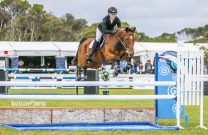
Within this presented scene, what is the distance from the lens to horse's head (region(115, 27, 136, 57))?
9.11 metres

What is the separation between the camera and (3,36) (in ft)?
176

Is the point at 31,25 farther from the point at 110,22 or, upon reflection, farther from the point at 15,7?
the point at 110,22

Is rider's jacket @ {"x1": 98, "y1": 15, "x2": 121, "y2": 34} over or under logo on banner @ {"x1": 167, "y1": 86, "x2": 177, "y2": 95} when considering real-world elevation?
over

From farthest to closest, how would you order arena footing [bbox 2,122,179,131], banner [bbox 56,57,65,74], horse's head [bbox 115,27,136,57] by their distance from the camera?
banner [bbox 56,57,65,74] < horse's head [bbox 115,27,136,57] < arena footing [bbox 2,122,179,131]

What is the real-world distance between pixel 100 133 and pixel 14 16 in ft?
167

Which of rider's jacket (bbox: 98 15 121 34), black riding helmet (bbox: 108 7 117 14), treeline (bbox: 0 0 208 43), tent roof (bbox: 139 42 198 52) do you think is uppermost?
treeline (bbox: 0 0 208 43)

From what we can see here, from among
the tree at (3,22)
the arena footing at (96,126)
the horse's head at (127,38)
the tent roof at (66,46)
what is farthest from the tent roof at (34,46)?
the tree at (3,22)

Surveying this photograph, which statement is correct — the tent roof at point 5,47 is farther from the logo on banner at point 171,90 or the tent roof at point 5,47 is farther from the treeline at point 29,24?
the treeline at point 29,24

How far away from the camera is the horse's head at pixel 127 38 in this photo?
9109 millimetres

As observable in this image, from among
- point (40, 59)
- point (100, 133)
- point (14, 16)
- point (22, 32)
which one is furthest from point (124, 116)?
point (14, 16)

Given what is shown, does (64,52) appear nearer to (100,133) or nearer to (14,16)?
(100,133)

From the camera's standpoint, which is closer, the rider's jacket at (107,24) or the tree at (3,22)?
the rider's jacket at (107,24)

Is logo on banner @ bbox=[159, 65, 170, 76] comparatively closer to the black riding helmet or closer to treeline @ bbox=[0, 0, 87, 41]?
the black riding helmet

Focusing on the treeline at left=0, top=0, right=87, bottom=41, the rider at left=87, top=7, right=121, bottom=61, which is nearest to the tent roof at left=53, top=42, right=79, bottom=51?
the rider at left=87, top=7, right=121, bottom=61
